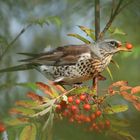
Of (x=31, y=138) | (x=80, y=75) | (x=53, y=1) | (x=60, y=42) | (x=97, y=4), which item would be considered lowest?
(x=31, y=138)

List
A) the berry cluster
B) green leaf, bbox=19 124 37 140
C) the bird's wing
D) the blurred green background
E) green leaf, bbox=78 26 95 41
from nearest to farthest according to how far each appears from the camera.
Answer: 1. green leaf, bbox=19 124 37 140
2. the berry cluster
3. green leaf, bbox=78 26 95 41
4. the bird's wing
5. the blurred green background

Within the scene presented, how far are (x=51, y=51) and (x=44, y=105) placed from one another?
1.73 ft

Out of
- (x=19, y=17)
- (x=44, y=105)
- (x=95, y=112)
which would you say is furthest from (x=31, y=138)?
(x=19, y=17)

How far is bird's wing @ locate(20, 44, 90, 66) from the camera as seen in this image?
72.9 inches

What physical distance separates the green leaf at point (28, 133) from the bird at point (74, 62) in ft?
1.57

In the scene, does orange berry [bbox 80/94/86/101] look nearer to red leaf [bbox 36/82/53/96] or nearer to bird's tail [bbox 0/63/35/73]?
red leaf [bbox 36/82/53/96]

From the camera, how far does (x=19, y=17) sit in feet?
9.71

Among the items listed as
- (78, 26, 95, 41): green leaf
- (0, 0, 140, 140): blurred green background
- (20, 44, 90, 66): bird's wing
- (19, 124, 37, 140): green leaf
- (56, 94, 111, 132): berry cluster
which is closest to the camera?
(19, 124, 37, 140): green leaf

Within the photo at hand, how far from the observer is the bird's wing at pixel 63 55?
1852 mm

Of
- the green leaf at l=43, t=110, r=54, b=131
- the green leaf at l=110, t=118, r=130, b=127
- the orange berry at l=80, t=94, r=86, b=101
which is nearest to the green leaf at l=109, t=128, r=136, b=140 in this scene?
the green leaf at l=110, t=118, r=130, b=127

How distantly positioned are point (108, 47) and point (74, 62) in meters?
0.15

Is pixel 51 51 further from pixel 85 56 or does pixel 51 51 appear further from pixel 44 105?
pixel 44 105

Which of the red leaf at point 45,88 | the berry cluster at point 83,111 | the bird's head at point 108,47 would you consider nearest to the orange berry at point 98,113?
the berry cluster at point 83,111

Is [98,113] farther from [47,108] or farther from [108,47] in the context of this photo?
[108,47]
